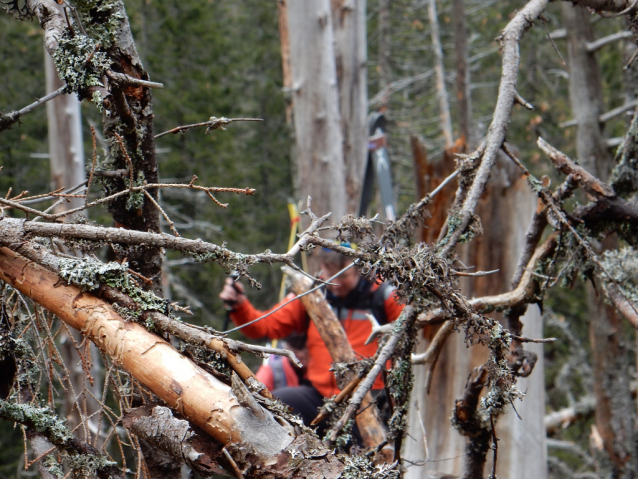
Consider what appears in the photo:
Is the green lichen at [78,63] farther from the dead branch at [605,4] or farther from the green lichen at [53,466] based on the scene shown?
the dead branch at [605,4]

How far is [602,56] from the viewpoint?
11102 mm

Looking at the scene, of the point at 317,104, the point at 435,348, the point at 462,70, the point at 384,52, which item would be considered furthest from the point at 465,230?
the point at 384,52

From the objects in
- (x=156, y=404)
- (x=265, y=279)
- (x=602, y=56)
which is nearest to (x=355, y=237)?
(x=156, y=404)

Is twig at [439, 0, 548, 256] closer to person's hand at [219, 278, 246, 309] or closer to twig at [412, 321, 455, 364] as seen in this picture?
twig at [412, 321, 455, 364]

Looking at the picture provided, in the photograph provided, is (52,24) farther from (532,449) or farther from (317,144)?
(317,144)

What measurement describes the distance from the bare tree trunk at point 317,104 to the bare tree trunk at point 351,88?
351 mm

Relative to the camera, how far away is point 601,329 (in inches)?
250

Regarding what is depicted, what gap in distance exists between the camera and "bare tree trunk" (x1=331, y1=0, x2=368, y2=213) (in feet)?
19.7

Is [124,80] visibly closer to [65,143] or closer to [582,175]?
[582,175]

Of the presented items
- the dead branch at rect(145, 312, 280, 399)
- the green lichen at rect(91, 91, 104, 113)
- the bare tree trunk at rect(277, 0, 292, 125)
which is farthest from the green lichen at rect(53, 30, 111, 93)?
the bare tree trunk at rect(277, 0, 292, 125)

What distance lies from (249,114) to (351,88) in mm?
9707

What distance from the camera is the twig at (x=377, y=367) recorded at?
1.64 metres

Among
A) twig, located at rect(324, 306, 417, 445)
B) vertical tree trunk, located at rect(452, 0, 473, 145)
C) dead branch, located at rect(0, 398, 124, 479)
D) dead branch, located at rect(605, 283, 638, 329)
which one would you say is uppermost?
vertical tree trunk, located at rect(452, 0, 473, 145)

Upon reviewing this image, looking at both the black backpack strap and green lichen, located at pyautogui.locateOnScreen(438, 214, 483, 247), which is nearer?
green lichen, located at pyautogui.locateOnScreen(438, 214, 483, 247)
